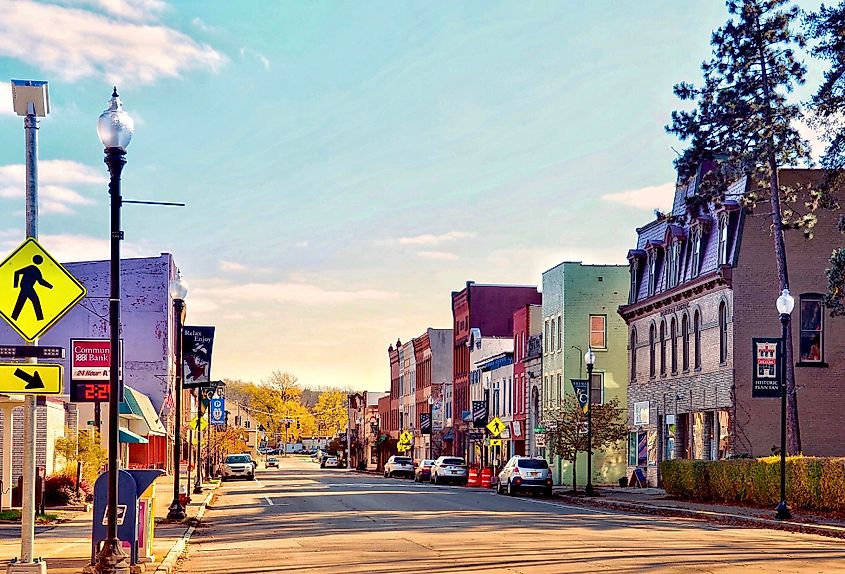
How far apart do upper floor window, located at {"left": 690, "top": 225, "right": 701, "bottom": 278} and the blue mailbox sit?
3523 cm

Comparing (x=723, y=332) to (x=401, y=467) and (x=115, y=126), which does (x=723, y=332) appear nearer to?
(x=115, y=126)

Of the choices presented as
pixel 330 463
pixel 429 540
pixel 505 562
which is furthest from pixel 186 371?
pixel 330 463

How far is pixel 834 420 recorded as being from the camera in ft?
149

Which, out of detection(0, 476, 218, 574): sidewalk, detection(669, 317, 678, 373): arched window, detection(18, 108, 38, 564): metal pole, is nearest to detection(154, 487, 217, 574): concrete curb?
detection(0, 476, 218, 574): sidewalk

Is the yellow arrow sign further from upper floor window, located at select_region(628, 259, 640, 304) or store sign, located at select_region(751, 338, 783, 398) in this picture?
upper floor window, located at select_region(628, 259, 640, 304)

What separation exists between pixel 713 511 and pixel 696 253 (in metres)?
17.9

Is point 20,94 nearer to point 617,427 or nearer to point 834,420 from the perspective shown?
point 834,420

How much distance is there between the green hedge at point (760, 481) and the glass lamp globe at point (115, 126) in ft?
68.0

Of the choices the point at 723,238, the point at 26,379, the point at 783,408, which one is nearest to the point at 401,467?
the point at 723,238

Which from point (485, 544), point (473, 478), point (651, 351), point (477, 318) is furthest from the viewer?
point (477, 318)

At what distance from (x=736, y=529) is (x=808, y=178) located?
21307 mm

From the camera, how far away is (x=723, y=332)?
46469mm

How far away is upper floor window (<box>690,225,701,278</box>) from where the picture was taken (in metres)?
49.4

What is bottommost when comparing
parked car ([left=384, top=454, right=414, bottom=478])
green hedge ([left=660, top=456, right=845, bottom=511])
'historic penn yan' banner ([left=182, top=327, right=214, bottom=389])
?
parked car ([left=384, top=454, right=414, bottom=478])
